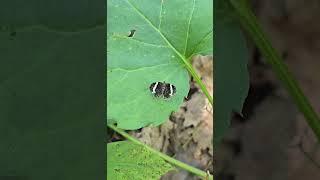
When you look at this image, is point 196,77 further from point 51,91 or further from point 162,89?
point 51,91

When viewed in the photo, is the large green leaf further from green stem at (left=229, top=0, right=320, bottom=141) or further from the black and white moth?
green stem at (left=229, top=0, right=320, bottom=141)

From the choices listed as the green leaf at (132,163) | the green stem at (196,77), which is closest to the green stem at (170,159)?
the green leaf at (132,163)

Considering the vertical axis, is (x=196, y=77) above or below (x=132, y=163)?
above

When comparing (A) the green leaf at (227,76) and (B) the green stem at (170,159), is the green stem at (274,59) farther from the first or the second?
(B) the green stem at (170,159)

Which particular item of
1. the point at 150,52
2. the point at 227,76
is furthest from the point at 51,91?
the point at 227,76

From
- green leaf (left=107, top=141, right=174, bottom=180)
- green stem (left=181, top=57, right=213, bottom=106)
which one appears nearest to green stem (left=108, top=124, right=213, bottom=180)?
green leaf (left=107, top=141, right=174, bottom=180)
